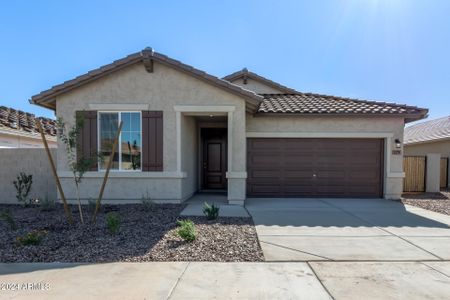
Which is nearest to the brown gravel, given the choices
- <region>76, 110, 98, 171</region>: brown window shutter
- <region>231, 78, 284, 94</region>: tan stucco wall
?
<region>231, 78, 284, 94</region>: tan stucco wall

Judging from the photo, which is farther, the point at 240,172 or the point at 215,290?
the point at 240,172

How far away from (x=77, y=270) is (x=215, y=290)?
228cm

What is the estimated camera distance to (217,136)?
14.3 meters

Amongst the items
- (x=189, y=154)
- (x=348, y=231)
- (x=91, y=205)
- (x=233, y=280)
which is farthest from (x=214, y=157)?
(x=233, y=280)

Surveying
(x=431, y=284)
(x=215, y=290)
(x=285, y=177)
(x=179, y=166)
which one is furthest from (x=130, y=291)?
(x=285, y=177)

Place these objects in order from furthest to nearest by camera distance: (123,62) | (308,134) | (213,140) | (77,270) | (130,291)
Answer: (213,140)
(308,134)
(123,62)
(77,270)
(130,291)

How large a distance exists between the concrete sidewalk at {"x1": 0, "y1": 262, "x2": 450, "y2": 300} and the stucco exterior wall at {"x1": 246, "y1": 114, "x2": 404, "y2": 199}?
6946 millimetres

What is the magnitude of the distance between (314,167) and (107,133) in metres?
7.57

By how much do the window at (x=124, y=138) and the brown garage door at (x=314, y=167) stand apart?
414cm

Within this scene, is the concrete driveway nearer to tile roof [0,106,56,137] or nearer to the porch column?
the porch column

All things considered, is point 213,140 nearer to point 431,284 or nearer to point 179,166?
point 179,166

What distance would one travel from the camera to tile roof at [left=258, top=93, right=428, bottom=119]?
11172mm

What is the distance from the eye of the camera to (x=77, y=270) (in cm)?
470

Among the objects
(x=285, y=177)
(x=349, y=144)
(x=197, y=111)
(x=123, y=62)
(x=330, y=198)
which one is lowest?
(x=330, y=198)
